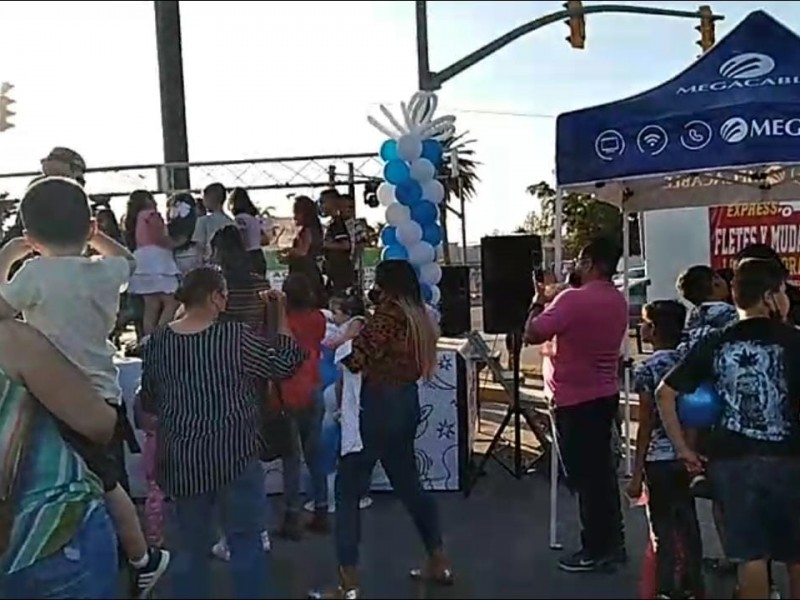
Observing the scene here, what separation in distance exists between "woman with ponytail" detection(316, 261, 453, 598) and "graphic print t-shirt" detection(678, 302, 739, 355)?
3.47ft

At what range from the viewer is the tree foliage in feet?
22.9

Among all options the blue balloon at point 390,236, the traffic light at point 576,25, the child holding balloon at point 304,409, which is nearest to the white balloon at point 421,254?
the blue balloon at point 390,236

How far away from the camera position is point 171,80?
496 inches

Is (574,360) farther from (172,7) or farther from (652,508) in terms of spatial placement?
(172,7)

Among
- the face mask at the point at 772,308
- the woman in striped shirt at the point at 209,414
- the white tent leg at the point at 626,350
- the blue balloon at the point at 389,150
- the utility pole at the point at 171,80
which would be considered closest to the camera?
the woman in striped shirt at the point at 209,414

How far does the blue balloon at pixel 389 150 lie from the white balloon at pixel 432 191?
280 mm

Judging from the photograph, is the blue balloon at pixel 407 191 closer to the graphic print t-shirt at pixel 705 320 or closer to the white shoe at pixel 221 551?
the graphic print t-shirt at pixel 705 320

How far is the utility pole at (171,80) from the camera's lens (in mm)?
12422

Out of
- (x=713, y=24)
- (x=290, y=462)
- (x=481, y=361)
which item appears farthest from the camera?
(x=713, y=24)

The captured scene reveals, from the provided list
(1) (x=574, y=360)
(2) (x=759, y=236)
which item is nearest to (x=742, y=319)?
(1) (x=574, y=360)

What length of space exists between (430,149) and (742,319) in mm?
4146

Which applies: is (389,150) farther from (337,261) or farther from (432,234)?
(337,261)

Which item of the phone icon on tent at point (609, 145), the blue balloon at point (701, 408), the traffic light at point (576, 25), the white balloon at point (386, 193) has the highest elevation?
the traffic light at point (576, 25)

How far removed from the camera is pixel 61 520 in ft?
9.45
